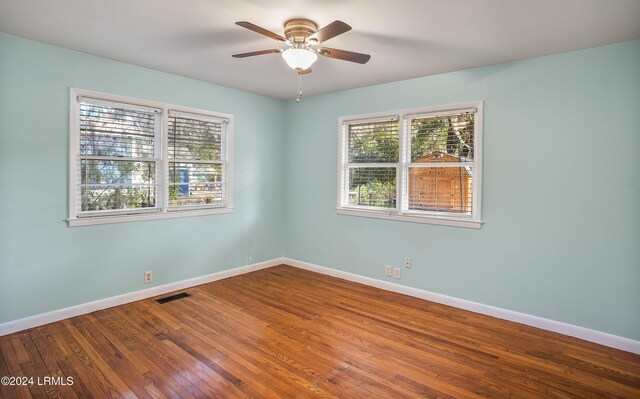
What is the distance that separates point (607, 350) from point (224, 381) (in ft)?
10.0

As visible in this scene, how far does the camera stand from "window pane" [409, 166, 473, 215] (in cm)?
375

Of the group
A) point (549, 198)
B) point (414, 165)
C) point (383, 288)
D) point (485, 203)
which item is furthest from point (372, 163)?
point (549, 198)

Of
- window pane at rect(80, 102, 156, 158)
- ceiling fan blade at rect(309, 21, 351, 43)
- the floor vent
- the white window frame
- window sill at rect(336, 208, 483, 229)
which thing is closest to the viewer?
ceiling fan blade at rect(309, 21, 351, 43)

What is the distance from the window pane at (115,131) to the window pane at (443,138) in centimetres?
304

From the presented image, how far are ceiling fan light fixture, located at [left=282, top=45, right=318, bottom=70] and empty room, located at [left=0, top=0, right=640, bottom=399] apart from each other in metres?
0.02

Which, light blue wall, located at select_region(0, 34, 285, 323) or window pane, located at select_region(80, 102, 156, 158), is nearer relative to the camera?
light blue wall, located at select_region(0, 34, 285, 323)

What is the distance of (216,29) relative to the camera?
274 centimetres

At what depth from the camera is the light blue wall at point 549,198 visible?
9.48ft

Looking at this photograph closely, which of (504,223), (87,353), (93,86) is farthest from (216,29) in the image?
(504,223)

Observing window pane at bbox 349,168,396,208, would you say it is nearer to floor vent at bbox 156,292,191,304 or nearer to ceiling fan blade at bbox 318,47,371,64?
ceiling fan blade at bbox 318,47,371,64

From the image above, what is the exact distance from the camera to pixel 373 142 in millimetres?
4484

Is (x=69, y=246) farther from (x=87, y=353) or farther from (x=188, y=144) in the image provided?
(x=188, y=144)

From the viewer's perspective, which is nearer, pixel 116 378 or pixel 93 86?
pixel 116 378

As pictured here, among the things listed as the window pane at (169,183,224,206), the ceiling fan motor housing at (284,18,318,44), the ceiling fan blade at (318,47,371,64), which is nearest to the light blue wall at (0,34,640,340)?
the window pane at (169,183,224,206)
